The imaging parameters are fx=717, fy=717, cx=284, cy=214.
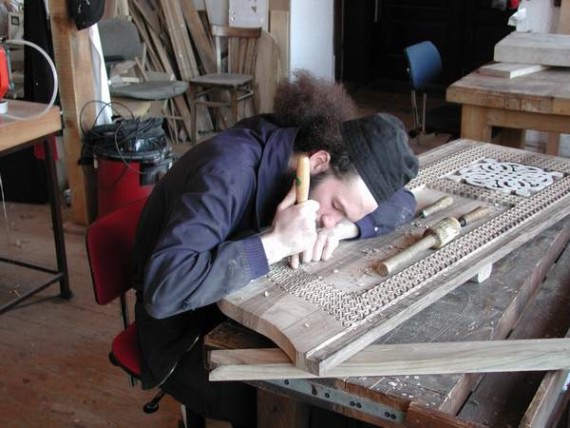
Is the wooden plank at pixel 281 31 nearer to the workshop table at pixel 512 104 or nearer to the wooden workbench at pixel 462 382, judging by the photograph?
the workshop table at pixel 512 104

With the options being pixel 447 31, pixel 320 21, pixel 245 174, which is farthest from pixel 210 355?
pixel 447 31

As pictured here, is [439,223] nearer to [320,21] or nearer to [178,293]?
[178,293]

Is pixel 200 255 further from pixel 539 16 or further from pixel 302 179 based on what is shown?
pixel 539 16

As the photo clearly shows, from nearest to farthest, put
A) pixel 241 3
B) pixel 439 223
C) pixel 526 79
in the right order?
pixel 439 223, pixel 526 79, pixel 241 3

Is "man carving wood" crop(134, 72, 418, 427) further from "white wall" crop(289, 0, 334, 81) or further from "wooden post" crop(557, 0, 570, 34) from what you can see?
"white wall" crop(289, 0, 334, 81)

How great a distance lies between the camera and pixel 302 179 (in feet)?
4.87

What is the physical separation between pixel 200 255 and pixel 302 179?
0.27 meters

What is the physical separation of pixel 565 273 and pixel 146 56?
4.28 metres

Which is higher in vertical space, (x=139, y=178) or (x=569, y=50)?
(x=569, y=50)

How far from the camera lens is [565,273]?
1.99 m

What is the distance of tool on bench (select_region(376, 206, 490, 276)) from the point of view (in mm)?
1517

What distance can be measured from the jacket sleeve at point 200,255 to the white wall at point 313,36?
14.1 feet

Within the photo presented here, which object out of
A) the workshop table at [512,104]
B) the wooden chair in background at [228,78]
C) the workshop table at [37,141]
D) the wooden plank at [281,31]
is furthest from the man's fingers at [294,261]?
the wooden plank at [281,31]

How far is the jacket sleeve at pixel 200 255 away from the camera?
138cm
